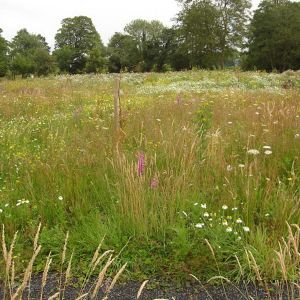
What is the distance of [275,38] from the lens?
4547 centimetres

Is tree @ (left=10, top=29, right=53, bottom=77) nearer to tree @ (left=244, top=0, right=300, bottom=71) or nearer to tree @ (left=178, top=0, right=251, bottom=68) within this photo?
tree @ (left=178, top=0, right=251, bottom=68)

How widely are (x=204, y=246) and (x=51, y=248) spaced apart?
1.26m

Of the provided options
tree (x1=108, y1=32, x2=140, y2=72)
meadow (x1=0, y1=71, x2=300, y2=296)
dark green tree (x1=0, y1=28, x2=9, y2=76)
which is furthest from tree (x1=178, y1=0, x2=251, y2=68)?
meadow (x1=0, y1=71, x2=300, y2=296)

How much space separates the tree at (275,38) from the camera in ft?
147

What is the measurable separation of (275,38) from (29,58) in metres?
37.8

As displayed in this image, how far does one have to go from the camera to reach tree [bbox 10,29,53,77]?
45812mm

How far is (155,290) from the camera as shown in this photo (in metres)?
2.46

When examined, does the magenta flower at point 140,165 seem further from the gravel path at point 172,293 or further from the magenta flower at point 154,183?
the gravel path at point 172,293

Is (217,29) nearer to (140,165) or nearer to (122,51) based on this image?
(122,51)

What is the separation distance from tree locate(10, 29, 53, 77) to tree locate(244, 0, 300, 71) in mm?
30343

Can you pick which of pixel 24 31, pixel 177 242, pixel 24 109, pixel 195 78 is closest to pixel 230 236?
pixel 177 242

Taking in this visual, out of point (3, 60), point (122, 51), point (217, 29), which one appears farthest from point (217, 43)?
point (3, 60)

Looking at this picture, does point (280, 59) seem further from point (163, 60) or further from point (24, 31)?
point (24, 31)

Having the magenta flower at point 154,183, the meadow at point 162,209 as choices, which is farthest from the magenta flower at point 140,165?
the magenta flower at point 154,183
